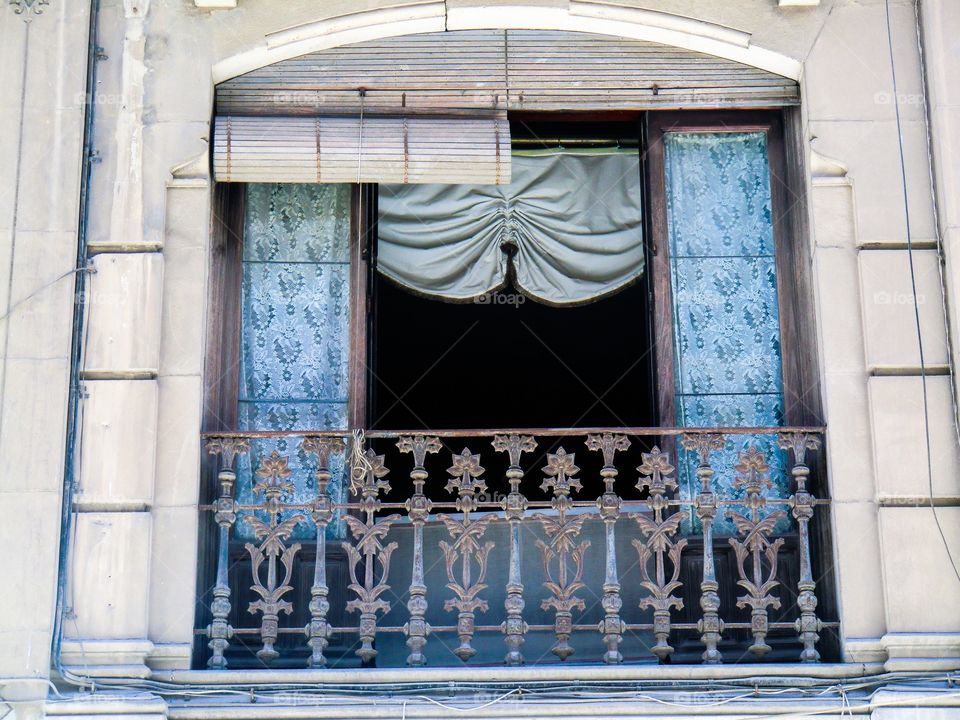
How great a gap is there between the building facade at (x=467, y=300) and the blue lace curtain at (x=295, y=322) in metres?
0.02

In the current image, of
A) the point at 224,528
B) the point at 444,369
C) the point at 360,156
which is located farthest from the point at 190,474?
the point at 444,369

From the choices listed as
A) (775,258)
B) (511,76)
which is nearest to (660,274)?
(775,258)

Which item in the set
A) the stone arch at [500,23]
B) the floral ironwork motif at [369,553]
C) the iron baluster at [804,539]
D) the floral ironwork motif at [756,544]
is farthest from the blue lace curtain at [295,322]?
the iron baluster at [804,539]

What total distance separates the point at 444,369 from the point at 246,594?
4.80 m

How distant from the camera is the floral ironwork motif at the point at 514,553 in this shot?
7.39 m

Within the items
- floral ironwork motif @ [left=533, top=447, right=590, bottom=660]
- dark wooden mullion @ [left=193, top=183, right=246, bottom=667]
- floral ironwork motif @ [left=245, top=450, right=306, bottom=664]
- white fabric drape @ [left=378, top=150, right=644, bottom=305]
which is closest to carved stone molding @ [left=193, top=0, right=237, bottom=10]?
dark wooden mullion @ [left=193, top=183, right=246, bottom=667]

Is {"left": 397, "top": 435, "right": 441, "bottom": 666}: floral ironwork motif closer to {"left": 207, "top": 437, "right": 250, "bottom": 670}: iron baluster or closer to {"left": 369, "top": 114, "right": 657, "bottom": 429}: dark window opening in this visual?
{"left": 207, "top": 437, "right": 250, "bottom": 670}: iron baluster

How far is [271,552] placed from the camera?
7.55 metres

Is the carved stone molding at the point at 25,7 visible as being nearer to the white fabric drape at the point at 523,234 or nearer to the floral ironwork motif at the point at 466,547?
the white fabric drape at the point at 523,234

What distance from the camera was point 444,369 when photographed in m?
12.6

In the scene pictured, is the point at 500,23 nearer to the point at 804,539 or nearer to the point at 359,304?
the point at 359,304

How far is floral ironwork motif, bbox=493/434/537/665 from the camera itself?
7.39 m

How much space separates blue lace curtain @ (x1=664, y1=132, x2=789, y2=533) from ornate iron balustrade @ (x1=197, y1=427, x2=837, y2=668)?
147 millimetres

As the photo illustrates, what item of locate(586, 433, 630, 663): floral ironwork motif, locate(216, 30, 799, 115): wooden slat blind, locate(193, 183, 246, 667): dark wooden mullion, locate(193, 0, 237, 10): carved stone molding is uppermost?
locate(193, 0, 237, 10): carved stone molding
